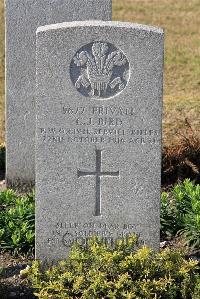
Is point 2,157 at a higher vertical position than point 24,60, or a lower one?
lower

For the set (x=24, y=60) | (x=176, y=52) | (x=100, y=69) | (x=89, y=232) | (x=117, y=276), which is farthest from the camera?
(x=176, y=52)

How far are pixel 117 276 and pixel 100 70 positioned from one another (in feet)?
4.87

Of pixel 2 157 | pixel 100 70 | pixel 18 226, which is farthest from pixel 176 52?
pixel 100 70

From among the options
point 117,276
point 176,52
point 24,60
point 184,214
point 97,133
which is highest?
point 176,52

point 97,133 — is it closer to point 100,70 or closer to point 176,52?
point 100,70

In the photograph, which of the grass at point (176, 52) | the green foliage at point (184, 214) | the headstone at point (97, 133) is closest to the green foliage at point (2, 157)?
the grass at point (176, 52)

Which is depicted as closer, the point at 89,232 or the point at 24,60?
the point at 89,232

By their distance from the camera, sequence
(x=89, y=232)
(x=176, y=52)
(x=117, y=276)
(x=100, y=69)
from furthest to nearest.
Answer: (x=176, y=52), (x=89, y=232), (x=100, y=69), (x=117, y=276)

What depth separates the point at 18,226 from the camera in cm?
623

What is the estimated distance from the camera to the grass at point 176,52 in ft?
34.6

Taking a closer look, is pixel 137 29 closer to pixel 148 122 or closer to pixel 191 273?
pixel 148 122

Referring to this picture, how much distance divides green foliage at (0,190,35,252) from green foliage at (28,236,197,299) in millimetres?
661

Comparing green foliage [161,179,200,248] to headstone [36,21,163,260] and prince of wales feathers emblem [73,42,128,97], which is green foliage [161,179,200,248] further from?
prince of wales feathers emblem [73,42,128,97]

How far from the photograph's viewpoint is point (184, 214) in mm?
6461
